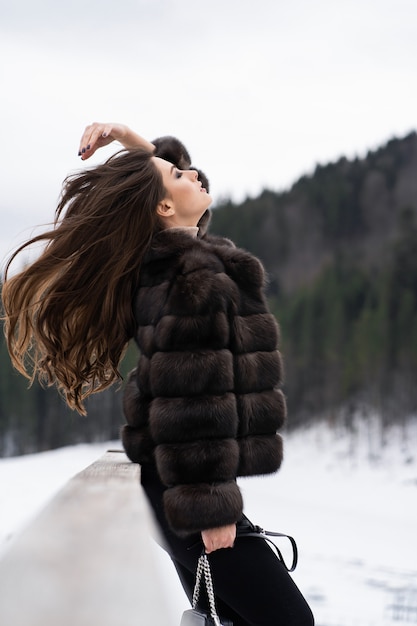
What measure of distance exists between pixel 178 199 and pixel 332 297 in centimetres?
1486

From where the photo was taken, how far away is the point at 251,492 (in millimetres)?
11656

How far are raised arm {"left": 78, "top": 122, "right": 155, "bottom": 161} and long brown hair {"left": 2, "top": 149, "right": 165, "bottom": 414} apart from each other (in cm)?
6

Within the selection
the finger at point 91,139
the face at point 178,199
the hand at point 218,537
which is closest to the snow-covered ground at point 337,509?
the hand at point 218,537

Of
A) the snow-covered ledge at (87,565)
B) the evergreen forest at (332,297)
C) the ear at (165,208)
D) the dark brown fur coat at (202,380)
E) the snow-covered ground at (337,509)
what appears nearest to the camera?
the dark brown fur coat at (202,380)

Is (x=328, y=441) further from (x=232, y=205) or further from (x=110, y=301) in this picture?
(x=110, y=301)

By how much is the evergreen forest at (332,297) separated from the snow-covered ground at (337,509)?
2.83 ft

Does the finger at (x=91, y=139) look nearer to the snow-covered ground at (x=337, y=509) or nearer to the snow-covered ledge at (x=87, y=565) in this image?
the snow-covered ledge at (x=87, y=565)

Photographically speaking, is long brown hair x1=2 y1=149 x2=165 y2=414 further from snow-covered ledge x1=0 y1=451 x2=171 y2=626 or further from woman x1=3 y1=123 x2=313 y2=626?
snow-covered ledge x1=0 y1=451 x2=171 y2=626

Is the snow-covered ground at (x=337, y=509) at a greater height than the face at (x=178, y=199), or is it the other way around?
the face at (x=178, y=199)

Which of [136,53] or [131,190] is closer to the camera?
[131,190]

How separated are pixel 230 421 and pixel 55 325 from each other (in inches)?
20.2

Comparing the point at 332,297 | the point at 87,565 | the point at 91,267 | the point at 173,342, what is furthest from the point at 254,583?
the point at 332,297

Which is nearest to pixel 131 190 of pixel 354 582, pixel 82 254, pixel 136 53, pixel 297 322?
pixel 82 254

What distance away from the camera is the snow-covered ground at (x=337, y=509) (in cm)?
352
